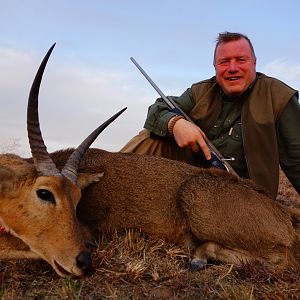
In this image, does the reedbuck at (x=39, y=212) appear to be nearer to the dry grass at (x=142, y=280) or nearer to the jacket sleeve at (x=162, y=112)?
the dry grass at (x=142, y=280)

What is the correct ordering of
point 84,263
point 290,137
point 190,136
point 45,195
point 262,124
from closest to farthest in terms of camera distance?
1. point 84,263
2. point 45,195
3. point 190,136
4. point 262,124
5. point 290,137

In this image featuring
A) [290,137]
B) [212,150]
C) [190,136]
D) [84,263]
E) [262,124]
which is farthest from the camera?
[290,137]

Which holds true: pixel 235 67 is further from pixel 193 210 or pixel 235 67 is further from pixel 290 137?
pixel 193 210

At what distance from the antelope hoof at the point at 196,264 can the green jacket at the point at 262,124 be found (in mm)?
2006

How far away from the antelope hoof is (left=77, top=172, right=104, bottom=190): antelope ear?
140 cm

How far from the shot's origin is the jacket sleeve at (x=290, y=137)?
22.7 feet

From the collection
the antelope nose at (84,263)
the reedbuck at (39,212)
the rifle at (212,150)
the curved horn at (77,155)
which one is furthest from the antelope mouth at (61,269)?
the rifle at (212,150)

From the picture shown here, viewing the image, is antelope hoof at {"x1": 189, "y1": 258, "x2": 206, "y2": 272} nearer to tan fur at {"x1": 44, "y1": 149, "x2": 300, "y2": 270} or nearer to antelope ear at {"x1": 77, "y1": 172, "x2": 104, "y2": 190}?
tan fur at {"x1": 44, "y1": 149, "x2": 300, "y2": 270}

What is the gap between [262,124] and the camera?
269 inches

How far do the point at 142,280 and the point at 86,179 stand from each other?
1.57 meters

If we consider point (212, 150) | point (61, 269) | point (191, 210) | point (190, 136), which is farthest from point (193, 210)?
point (61, 269)

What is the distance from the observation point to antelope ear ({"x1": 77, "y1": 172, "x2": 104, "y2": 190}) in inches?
214

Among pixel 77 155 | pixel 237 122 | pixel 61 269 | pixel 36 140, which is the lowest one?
pixel 61 269

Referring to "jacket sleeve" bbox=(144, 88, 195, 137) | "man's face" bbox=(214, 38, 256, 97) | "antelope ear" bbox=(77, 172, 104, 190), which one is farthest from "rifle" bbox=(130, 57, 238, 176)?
"antelope ear" bbox=(77, 172, 104, 190)
